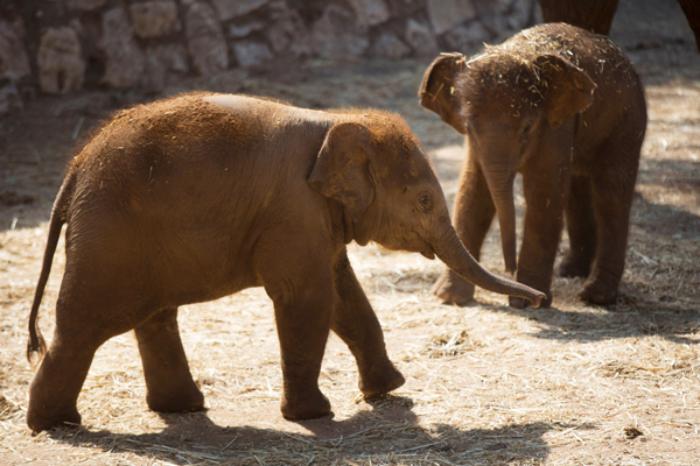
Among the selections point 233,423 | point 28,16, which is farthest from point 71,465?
point 28,16

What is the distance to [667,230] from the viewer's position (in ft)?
30.7

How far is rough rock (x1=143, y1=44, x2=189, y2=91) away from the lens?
12.5 meters

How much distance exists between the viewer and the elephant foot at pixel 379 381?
5.57m

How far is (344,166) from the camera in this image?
511cm

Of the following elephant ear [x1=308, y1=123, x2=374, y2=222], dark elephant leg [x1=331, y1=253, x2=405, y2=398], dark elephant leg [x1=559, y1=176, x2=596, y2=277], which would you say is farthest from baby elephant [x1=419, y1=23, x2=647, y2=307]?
elephant ear [x1=308, y1=123, x2=374, y2=222]

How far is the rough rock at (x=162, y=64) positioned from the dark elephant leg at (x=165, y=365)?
7.40 meters

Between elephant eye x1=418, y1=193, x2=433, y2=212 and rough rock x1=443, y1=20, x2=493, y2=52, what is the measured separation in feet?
34.4

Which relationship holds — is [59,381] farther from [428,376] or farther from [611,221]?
[611,221]

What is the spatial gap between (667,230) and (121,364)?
5127 mm

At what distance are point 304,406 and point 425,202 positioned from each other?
113 centimetres

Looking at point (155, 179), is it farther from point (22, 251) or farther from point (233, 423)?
point (22, 251)

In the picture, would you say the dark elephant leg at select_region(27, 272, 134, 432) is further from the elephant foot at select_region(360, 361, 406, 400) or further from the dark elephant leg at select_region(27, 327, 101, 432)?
the elephant foot at select_region(360, 361, 406, 400)

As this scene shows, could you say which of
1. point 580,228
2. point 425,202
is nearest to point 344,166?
point 425,202

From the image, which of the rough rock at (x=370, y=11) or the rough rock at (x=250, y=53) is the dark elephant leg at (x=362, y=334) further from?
the rough rock at (x=370, y=11)
